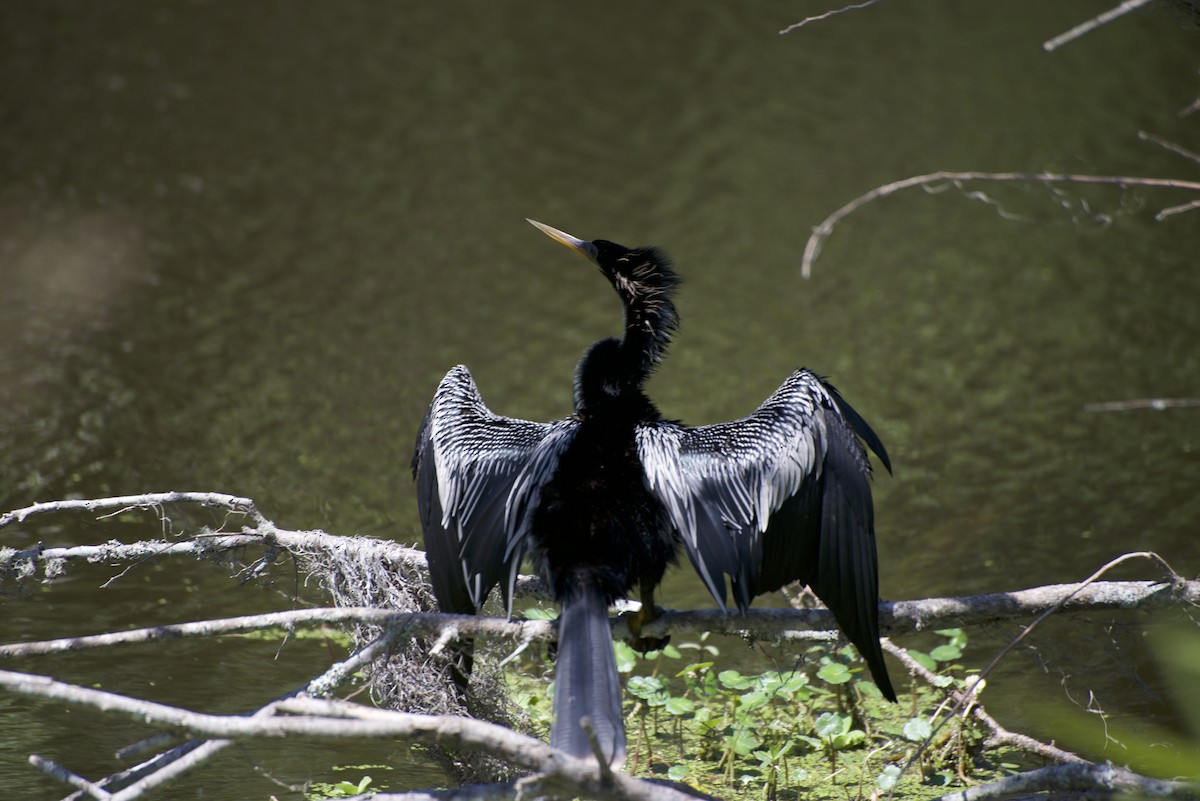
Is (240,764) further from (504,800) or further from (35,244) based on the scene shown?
(35,244)

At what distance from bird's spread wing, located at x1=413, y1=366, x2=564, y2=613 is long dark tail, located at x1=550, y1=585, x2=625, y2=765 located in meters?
0.25

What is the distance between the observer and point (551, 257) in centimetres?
720

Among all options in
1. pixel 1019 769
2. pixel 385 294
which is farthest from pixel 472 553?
pixel 385 294

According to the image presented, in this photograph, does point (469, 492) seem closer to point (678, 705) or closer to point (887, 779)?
point (678, 705)

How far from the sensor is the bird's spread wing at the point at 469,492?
2.86 metres

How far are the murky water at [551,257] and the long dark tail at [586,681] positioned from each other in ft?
4.47

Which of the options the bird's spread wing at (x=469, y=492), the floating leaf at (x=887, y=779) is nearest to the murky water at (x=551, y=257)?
the floating leaf at (x=887, y=779)

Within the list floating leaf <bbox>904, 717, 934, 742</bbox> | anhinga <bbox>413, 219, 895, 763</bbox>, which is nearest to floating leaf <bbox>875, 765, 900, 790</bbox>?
floating leaf <bbox>904, 717, 934, 742</bbox>

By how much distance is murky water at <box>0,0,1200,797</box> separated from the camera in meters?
4.97

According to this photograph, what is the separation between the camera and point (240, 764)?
3.54 m

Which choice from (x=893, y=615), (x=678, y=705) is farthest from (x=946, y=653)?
(x=893, y=615)

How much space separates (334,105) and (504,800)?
6.76 metres

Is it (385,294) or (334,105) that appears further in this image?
(334,105)

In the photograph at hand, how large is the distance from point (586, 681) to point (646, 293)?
3.91 ft
